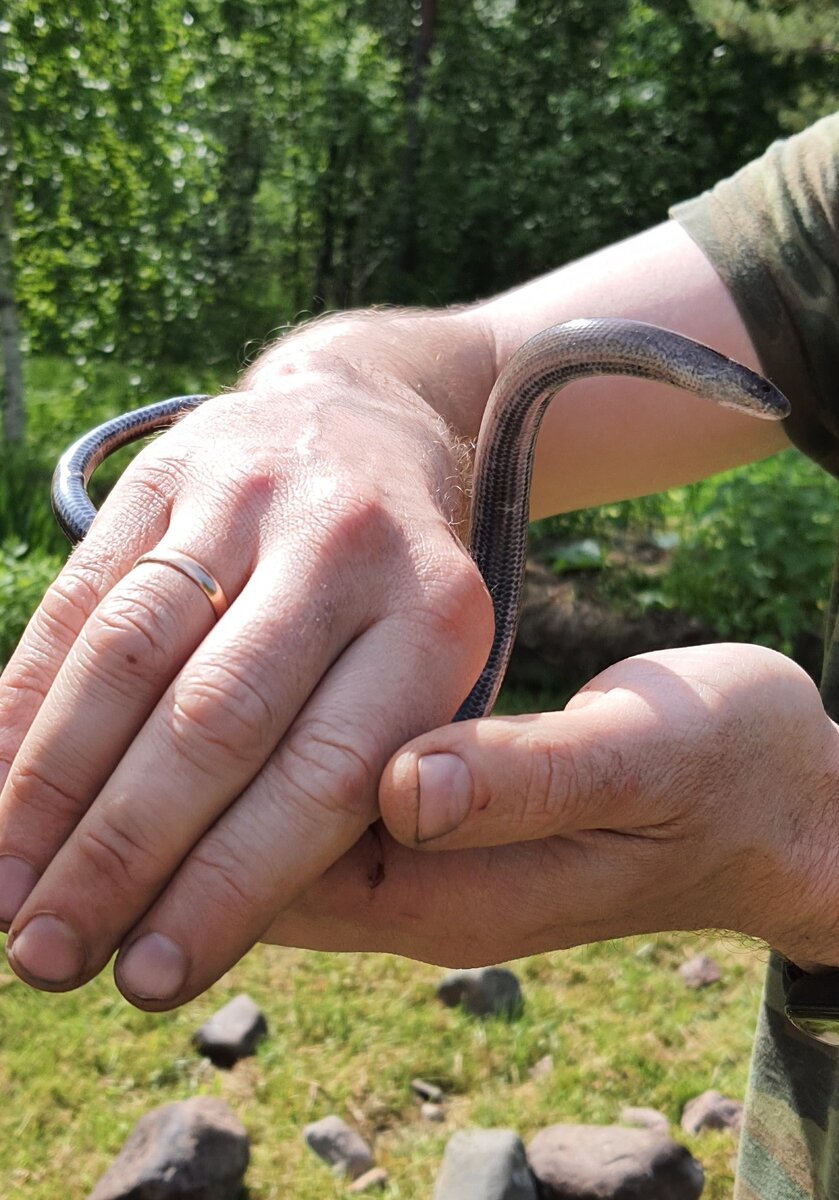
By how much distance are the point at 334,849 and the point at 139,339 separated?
26.2ft

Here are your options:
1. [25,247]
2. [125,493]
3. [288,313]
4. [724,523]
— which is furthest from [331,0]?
[125,493]

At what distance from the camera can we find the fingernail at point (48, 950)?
1.01 meters

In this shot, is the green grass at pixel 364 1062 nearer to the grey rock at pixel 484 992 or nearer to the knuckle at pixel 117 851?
the grey rock at pixel 484 992

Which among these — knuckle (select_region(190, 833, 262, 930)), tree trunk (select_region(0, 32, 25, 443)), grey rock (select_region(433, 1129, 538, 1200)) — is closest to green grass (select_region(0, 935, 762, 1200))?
grey rock (select_region(433, 1129, 538, 1200))

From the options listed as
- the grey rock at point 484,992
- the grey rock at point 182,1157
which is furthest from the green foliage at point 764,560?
the grey rock at point 182,1157

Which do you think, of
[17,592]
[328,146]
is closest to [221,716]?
[17,592]

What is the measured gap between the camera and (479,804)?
3.41 ft

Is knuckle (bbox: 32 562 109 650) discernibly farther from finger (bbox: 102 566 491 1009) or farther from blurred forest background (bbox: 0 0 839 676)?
blurred forest background (bbox: 0 0 839 676)

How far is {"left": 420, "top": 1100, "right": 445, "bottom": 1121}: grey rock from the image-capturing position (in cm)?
304

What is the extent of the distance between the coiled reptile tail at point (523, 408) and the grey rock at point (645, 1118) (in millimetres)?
2115

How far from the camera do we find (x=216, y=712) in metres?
1.01

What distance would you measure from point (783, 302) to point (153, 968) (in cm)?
144

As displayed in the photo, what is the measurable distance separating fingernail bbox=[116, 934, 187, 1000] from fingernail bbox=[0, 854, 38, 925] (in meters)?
0.12

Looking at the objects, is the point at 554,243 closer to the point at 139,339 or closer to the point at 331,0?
the point at 331,0
